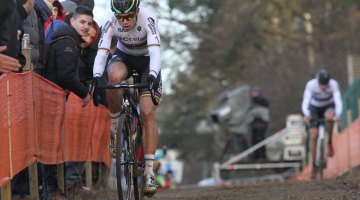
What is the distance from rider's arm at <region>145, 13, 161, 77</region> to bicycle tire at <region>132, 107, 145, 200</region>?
549mm

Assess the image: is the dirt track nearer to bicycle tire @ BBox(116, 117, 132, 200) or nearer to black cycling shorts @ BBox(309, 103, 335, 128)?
bicycle tire @ BBox(116, 117, 132, 200)

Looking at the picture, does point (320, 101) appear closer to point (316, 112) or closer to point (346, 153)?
Answer: point (316, 112)

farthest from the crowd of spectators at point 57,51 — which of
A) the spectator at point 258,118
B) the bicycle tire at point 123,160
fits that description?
the spectator at point 258,118

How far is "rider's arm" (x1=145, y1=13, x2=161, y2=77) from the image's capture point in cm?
1003

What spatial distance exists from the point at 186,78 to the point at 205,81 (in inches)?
96.7

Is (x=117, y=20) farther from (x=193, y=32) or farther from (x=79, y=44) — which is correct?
(x=193, y=32)

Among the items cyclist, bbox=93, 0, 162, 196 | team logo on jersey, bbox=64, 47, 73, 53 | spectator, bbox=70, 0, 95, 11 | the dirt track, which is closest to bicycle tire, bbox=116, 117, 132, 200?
cyclist, bbox=93, 0, 162, 196

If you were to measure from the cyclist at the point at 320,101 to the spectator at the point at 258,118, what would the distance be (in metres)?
9.47

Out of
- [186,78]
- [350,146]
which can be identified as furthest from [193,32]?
[350,146]

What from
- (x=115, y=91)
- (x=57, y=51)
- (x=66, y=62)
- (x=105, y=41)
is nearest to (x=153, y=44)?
(x=105, y=41)

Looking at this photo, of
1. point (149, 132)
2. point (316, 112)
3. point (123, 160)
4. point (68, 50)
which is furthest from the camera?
point (316, 112)

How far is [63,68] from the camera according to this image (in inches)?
424

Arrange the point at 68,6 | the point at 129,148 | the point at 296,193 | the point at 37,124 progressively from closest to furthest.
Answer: the point at 129,148 < the point at 37,124 < the point at 296,193 < the point at 68,6

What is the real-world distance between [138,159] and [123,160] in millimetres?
629
